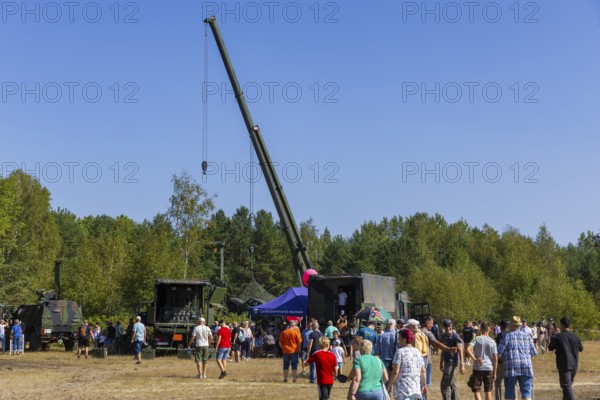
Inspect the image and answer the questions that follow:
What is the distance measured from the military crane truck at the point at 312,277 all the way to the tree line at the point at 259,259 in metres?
9.20

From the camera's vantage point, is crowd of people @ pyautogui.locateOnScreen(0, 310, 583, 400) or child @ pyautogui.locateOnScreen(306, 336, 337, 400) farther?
child @ pyautogui.locateOnScreen(306, 336, 337, 400)

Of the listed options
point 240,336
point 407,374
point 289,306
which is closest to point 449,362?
point 407,374

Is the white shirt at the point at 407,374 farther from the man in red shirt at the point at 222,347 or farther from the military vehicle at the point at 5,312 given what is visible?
the military vehicle at the point at 5,312

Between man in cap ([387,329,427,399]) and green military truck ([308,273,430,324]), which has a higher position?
green military truck ([308,273,430,324])

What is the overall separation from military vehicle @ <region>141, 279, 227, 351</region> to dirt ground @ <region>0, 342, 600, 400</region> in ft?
8.54

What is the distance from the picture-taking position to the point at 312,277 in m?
31.5

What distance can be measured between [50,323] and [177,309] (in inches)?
214

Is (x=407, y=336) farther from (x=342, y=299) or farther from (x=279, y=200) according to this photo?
(x=279, y=200)

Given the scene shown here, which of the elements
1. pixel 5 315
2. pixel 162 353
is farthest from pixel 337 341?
pixel 5 315

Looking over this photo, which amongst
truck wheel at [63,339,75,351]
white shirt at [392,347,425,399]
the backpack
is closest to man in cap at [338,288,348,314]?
the backpack

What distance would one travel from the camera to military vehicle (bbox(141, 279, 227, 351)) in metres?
31.3

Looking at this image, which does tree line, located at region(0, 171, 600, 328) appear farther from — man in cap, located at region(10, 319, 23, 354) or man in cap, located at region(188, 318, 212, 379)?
man in cap, located at region(188, 318, 212, 379)

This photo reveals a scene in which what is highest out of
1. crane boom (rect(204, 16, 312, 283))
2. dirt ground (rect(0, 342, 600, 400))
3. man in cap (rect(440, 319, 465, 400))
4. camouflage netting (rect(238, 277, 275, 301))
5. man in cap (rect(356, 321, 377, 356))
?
crane boom (rect(204, 16, 312, 283))

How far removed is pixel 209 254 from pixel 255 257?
6457 millimetres
